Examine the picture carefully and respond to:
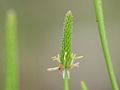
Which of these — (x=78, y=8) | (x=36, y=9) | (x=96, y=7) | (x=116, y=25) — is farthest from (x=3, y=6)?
(x=96, y=7)

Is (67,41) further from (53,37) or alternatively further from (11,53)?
(53,37)

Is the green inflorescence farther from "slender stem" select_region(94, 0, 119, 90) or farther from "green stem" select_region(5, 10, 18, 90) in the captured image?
"green stem" select_region(5, 10, 18, 90)

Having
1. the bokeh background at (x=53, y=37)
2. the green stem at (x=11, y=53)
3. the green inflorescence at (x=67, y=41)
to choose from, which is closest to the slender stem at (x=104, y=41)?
the green inflorescence at (x=67, y=41)

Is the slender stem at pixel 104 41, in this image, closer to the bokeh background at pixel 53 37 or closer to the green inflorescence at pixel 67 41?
the green inflorescence at pixel 67 41

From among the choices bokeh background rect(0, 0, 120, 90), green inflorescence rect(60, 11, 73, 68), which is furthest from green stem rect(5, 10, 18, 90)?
bokeh background rect(0, 0, 120, 90)

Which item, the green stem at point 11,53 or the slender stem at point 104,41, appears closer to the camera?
the green stem at point 11,53
